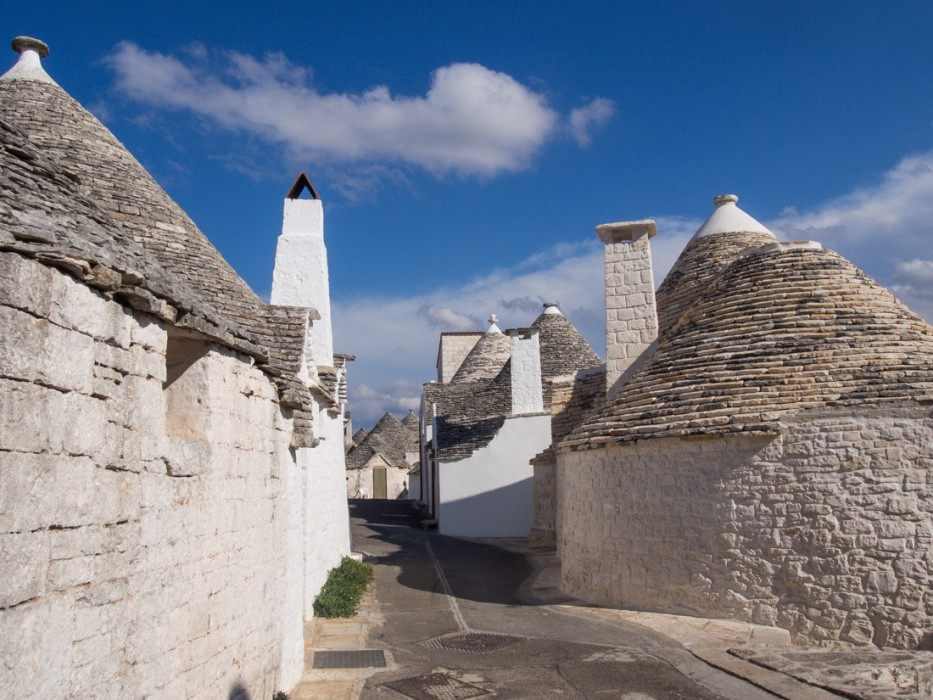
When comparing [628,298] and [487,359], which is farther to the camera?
[487,359]

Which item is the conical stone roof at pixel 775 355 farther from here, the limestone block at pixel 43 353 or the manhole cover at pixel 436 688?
the limestone block at pixel 43 353

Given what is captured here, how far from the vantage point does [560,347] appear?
2370 centimetres

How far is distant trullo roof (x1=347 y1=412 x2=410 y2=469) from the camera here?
43.7m

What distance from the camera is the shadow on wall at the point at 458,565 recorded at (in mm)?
12289

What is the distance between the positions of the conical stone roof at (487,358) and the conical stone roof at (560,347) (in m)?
3.65

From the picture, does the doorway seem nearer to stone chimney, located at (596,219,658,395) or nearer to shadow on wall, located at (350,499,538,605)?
shadow on wall, located at (350,499,538,605)

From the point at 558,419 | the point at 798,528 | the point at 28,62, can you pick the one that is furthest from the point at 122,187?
the point at 558,419

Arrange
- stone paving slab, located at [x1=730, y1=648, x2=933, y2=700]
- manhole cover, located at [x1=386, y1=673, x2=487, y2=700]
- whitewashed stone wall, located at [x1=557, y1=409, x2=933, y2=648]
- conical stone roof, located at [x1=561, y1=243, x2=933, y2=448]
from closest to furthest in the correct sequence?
stone paving slab, located at [x1=730, y1=648, x2=933, y2=700] → manhole cover, located at [x1=386, y1=673, x2=487, y2=700] → whitewashed stone wall, located at [x1=557, y1=409, x2=933, y2=648] → conical stone roof, located at [x1=561, y1=243, x2=933, y2=448]

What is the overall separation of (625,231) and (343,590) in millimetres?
8093

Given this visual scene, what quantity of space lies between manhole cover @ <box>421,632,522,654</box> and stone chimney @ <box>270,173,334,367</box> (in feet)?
15.8

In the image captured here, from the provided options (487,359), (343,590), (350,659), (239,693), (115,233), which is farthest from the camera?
(487,359)

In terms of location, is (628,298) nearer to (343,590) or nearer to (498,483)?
(343,590)

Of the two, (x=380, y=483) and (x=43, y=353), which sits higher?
(x=43, y=353)

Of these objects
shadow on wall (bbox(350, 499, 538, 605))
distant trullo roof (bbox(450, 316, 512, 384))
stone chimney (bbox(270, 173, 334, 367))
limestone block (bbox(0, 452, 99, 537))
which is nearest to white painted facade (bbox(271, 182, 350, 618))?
stone chimney (bbox(270, 173, 334, 367))
